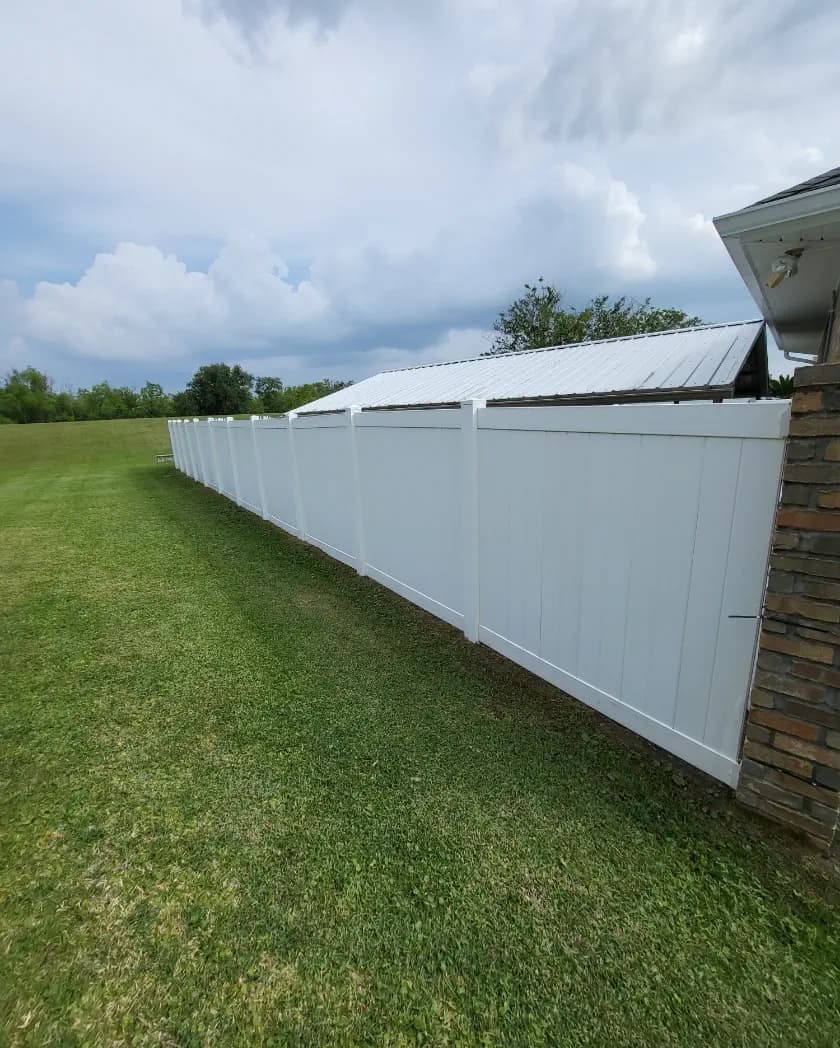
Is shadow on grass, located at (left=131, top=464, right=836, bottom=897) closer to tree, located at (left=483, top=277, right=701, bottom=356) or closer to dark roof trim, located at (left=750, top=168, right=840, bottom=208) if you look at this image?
dark roof trim, located at (left=750, top=168, right=840, bottom=208)

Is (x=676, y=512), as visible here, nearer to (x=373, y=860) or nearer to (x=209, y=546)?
(x=373, y=860)

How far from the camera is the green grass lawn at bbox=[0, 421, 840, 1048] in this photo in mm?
1487

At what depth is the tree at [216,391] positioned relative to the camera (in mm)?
62062

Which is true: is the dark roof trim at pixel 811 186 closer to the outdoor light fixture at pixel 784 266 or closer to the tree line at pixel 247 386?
the outdoor light fixture at pixel 784 266

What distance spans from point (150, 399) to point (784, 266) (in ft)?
231

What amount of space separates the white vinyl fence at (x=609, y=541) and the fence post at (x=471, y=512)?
10 millimetres

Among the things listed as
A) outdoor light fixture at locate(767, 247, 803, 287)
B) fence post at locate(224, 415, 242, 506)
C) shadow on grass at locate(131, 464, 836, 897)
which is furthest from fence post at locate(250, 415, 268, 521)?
outdoor light fixture at locate(767, 247, 803, 287)

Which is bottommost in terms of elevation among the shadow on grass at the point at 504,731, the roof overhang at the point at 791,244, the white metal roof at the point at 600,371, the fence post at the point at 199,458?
the shadow on grass at the point at 504,731

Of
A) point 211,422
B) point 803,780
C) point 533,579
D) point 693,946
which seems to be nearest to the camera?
point 693,946

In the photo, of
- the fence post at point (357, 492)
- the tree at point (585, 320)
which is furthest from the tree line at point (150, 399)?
the fence post at point (357, 492)

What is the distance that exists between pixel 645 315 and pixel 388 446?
3325cm

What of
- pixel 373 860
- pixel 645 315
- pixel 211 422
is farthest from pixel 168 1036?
pixel 645 315

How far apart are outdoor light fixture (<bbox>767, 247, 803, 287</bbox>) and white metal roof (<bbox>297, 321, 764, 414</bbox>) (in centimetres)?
282

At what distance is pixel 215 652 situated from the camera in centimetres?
384
